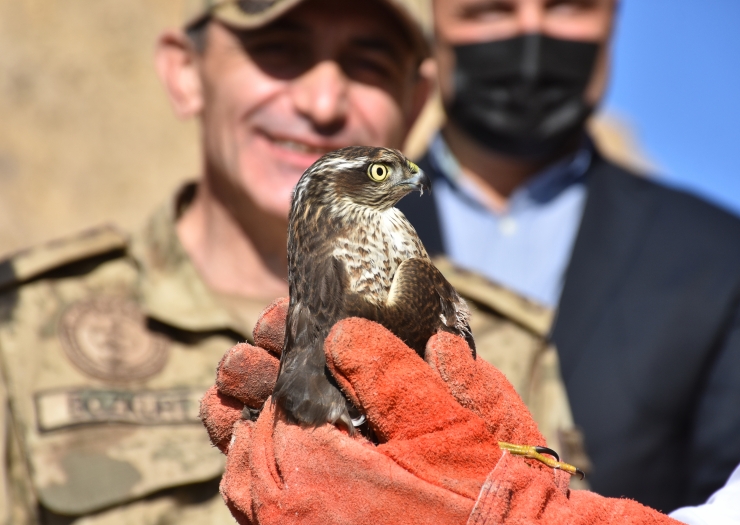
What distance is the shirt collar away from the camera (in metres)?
6.18

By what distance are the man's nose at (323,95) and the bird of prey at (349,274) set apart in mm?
1478

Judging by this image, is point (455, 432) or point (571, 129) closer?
point (455, 432)

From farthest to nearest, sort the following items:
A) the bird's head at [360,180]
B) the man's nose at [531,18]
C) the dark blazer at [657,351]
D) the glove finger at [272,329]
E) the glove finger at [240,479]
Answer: the man's nose at [531,18]
the dark blazer at [657,351]
the glove finger at [272,329]
the bird's head at [360,180]
the glove finger at [240,479]

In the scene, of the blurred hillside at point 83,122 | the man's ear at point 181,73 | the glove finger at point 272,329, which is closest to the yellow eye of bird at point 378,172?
the glove finger at point 272,329

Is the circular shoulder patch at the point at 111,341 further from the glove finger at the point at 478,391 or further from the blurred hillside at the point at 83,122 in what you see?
the blurred hillside at the point at 83,122

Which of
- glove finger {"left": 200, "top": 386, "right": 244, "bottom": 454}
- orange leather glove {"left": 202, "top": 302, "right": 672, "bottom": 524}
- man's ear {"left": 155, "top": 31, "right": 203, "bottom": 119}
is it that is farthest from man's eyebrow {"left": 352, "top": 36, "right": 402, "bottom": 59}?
orange leather glove {"left": 202, "top": 302, "right": 672, "bottom": 524}

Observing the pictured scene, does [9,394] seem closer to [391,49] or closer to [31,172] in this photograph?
[391,49]

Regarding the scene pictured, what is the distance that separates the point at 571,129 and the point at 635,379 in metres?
2.12

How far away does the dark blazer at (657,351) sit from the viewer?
5.02 m

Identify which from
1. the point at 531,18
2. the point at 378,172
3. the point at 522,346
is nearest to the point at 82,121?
the point at 531,18

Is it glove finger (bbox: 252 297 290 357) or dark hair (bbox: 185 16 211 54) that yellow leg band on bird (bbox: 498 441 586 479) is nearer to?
glove finger (bbox: 252 297 290 357)

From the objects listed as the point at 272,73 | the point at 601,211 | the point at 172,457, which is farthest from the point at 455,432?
the point at 601,211

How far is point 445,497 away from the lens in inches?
95.9

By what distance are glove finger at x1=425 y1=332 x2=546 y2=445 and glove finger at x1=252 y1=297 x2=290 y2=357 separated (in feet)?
2.19
